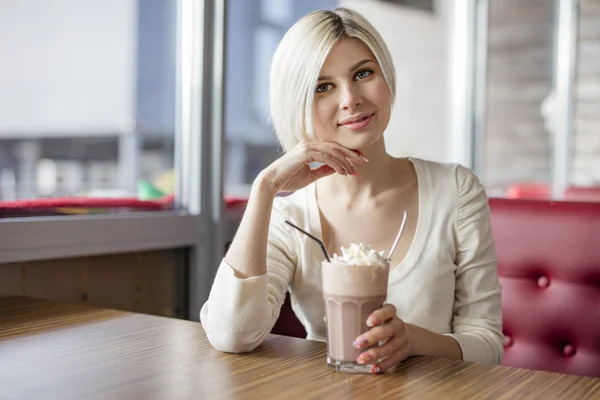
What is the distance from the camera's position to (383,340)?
3.51ft

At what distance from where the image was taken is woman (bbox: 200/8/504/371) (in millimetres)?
1353

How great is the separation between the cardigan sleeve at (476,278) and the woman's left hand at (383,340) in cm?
34

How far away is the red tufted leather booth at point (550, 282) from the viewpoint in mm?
1676

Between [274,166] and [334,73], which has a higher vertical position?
[334,73]

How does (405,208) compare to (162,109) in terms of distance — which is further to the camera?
(162,109)

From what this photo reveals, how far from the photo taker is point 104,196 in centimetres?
201

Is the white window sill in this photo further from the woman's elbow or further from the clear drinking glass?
the clear drinking glass

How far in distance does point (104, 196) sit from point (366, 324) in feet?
3.84

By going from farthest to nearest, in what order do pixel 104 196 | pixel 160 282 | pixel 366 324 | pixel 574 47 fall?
1. pixel 574 47
2. pixel 160 282
3. pixel 104 196
4. pixel 366 324

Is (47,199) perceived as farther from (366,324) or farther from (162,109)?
(366,324)

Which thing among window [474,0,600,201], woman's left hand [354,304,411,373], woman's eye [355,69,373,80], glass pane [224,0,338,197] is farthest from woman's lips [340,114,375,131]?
window [474,0,600,201]

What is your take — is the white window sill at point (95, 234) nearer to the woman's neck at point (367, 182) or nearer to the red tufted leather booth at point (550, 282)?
the woman's neck at point (367, 182)

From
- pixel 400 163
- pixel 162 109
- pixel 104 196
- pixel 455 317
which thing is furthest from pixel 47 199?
pixel 455 317

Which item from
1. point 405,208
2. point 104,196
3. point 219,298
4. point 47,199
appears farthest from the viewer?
point 104,196
